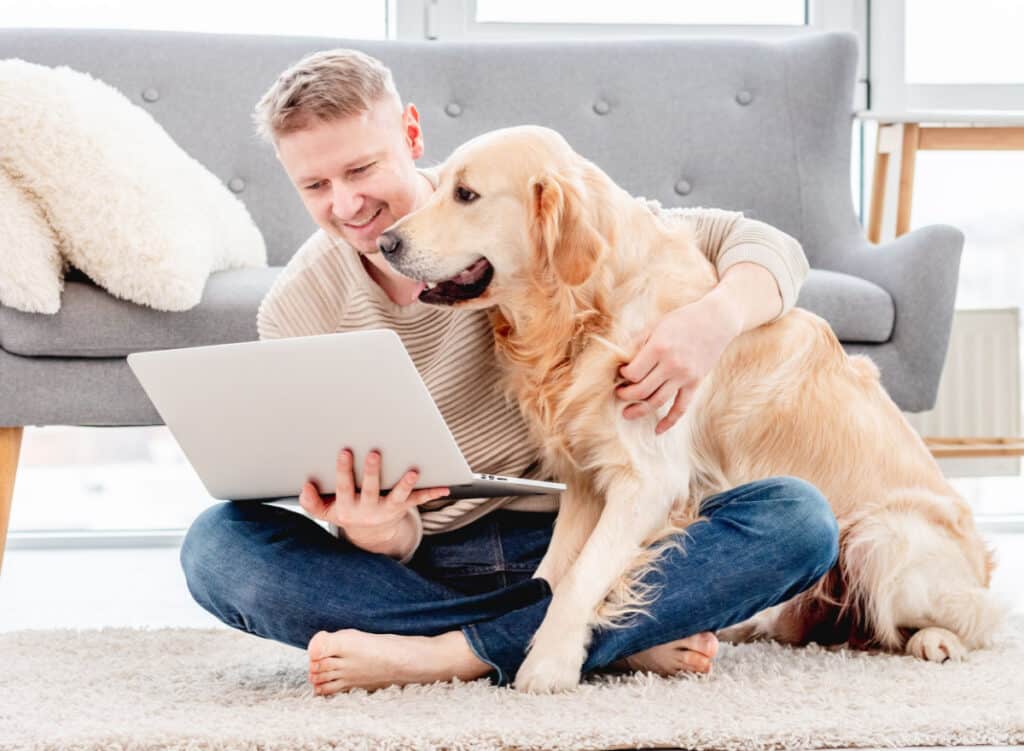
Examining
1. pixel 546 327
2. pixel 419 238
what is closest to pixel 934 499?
pixel 546 327

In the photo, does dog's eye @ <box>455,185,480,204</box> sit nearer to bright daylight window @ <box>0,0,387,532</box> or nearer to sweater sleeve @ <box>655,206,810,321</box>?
sweater sleeve @ <box>655,206,810,321</box>

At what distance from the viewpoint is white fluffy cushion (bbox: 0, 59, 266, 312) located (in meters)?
2.15

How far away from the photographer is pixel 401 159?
1489 millimetres

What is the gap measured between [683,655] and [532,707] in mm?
248

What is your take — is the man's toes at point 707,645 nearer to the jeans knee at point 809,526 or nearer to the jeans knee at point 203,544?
the jeans knee at point 809,526

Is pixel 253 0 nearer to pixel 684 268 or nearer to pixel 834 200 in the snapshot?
pixel 834 200

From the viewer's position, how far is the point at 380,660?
1.34m

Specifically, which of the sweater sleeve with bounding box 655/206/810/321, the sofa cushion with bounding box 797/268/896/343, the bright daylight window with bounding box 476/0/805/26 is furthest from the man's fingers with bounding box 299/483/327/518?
the bright daylight window with bounding box 476/0/805/26

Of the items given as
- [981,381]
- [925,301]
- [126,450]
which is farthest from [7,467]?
[981,381]

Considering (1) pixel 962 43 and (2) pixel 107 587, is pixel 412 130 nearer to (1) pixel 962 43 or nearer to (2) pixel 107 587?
(2) pixel 107 587

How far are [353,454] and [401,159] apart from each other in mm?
420

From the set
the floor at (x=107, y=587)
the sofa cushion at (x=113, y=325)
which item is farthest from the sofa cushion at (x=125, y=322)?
the floor at (x=107, y=587)

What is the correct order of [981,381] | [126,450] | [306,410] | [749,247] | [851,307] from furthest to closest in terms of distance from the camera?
[126,450], [981,381], [851,307], [749,247], [306,410]

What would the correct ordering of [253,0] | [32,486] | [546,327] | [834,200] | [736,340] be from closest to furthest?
1. [546,327]
2. [736,340]
3. [834,200]
4. [253,0]
5. [32,486]
